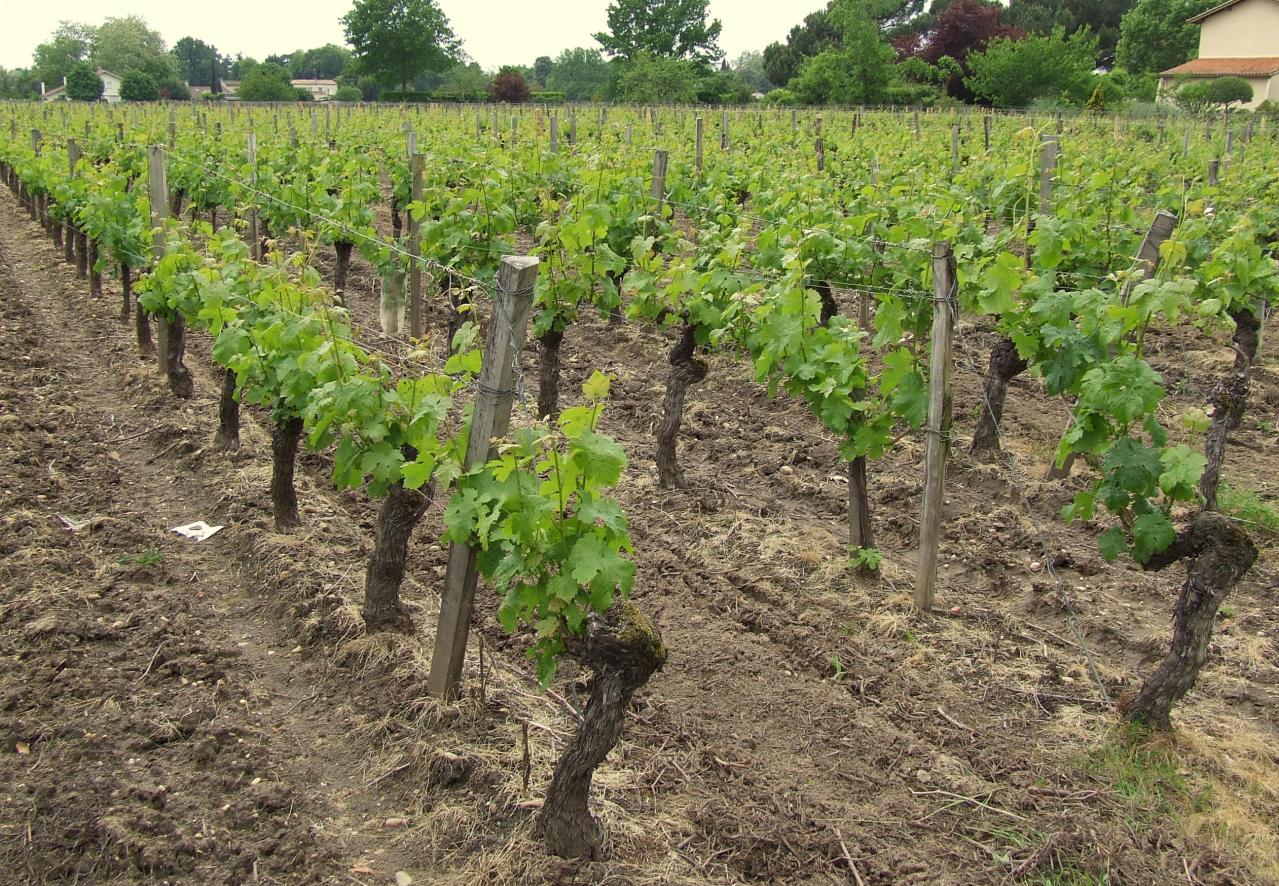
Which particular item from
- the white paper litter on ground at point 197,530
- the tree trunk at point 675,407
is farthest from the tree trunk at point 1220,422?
the white paper litter on ground at point 197,530

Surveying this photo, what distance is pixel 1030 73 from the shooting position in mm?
41094

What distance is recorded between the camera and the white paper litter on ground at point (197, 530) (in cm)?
630

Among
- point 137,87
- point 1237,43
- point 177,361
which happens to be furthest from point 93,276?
point 137,87

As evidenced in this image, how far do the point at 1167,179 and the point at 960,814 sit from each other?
518 inches

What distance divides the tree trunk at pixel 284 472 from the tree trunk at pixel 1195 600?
4.61 m

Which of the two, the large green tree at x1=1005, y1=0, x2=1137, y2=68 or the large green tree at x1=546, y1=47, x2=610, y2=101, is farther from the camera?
the large green tree at x1=546, y1=47, x2=610, y2=101

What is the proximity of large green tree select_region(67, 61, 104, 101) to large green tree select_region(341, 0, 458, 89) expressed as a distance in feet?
64.6

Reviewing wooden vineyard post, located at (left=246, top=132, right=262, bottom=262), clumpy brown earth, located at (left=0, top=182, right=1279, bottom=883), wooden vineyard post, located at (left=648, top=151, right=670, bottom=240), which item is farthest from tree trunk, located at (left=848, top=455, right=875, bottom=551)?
wooden vineyard post, located at (left=246, top=132, right=262, bottom=262)

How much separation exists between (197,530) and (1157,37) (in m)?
59.6

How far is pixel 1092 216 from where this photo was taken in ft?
27.3

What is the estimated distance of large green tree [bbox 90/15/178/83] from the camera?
97.1 meters

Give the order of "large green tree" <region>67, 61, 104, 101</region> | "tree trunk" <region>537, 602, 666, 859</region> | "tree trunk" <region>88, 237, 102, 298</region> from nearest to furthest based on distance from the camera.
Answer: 1. "tree trunk" <region>537, 602, 666, 859</region>
2. "tree trunk" <region>88, 237, 102, 298</region>
3. "large green tree" <region>67, 61, 104, 101</region>

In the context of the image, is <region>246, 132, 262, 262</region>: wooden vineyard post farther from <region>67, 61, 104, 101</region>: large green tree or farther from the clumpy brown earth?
<region>67, 61, 104, 101</region>: large green tree

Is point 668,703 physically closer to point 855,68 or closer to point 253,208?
point 253,208
